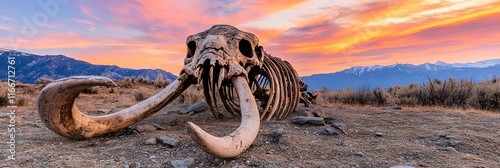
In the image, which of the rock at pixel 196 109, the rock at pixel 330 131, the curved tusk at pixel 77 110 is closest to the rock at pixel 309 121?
the rock at pixel 330 131

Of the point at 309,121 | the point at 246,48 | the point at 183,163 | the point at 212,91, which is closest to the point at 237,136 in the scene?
the point at 183,163

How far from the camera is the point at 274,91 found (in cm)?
504

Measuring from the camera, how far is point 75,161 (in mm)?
2965

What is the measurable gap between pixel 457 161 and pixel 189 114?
163 inches

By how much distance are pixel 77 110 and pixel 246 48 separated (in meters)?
2.66

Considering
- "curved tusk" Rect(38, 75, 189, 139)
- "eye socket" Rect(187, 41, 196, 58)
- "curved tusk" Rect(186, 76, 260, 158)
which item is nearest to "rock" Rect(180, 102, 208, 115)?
"eye socket" Rect(187, 41, 196, 58)

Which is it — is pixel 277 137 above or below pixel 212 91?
below

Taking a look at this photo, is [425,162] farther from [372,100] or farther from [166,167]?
[372,100]

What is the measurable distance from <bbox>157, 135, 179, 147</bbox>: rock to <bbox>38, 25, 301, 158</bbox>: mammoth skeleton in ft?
1.27

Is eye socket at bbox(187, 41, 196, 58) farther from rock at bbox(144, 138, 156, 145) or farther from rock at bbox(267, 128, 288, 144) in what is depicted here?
rock at bbox(267, 128, 288, 144)

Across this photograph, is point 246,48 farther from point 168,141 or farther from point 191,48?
point 168,141

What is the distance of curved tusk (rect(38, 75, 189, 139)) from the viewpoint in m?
2.96

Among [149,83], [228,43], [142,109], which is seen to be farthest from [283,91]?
[149,83]

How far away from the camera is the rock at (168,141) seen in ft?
11.5
